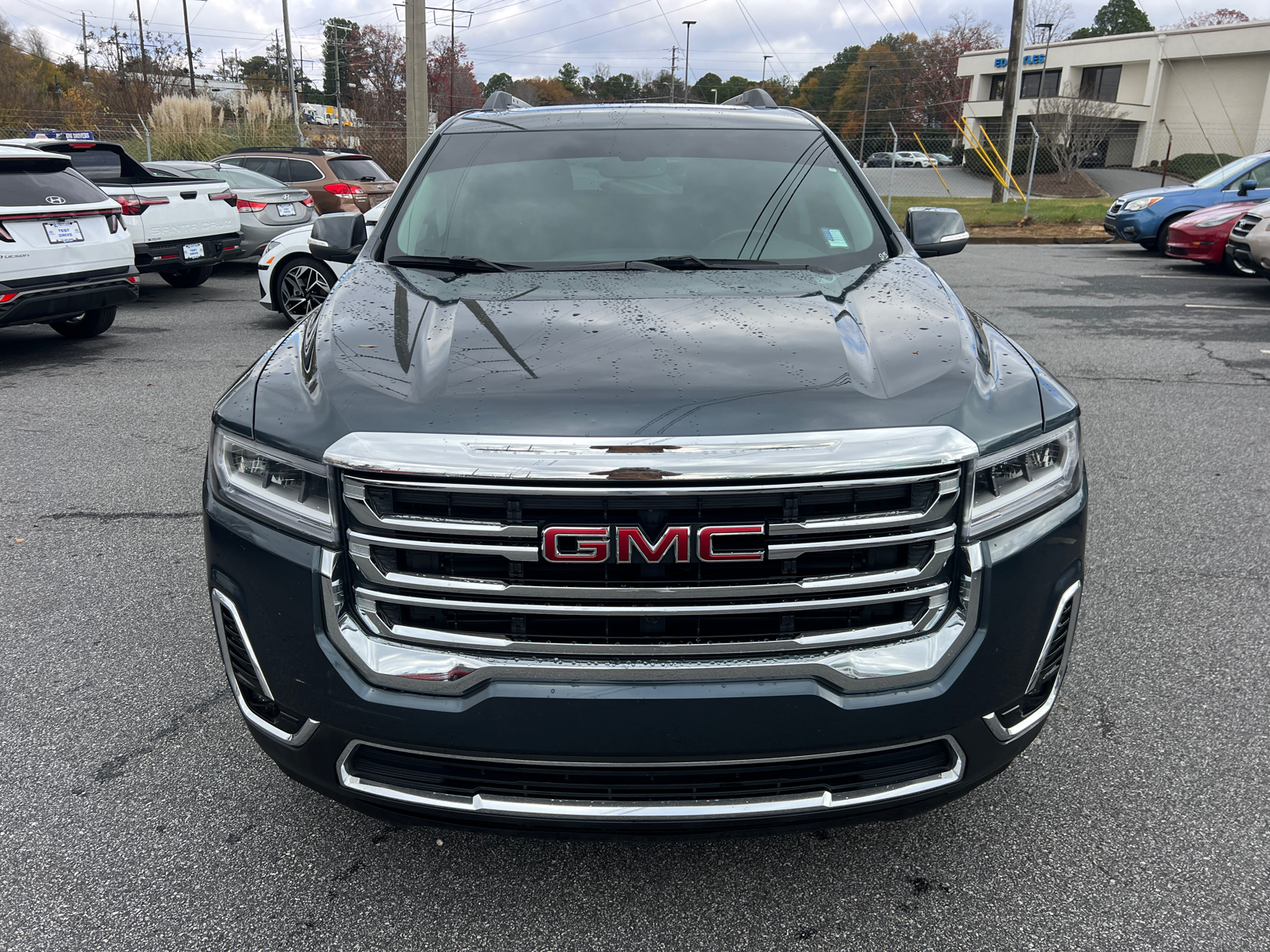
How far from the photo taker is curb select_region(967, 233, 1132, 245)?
19016 mm

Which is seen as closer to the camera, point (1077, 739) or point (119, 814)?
point (119, 814)

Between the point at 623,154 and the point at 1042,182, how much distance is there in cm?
3987

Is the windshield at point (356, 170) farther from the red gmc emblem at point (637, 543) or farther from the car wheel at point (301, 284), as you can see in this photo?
the red gmc emblem at point (637, 543)

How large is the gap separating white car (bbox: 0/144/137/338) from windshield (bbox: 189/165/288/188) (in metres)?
4.55

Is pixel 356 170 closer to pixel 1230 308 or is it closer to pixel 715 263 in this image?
pixel 1230 308

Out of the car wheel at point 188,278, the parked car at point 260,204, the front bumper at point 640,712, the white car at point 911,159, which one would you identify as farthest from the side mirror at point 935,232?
the white car at point 911,159

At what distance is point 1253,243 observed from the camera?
11.2 m

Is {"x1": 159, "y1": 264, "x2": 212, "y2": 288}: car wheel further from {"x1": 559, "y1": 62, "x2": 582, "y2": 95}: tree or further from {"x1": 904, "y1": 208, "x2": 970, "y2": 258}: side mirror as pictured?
{"x1": 559, "y1": 62, "x2": 582, "y2": 95}: tree

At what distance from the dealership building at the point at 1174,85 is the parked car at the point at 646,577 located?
4495 centimetres

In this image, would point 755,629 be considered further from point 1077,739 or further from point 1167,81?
point 1167,81

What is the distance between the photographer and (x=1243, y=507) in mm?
4801

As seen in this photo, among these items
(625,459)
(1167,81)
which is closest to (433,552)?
(625,459)

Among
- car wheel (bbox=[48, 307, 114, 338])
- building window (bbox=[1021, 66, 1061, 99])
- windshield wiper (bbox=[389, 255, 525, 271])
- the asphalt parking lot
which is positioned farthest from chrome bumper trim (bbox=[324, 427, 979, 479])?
building window (bbox=[1021, 66, 1061, 99])

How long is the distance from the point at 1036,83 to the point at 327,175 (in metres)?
58.0
